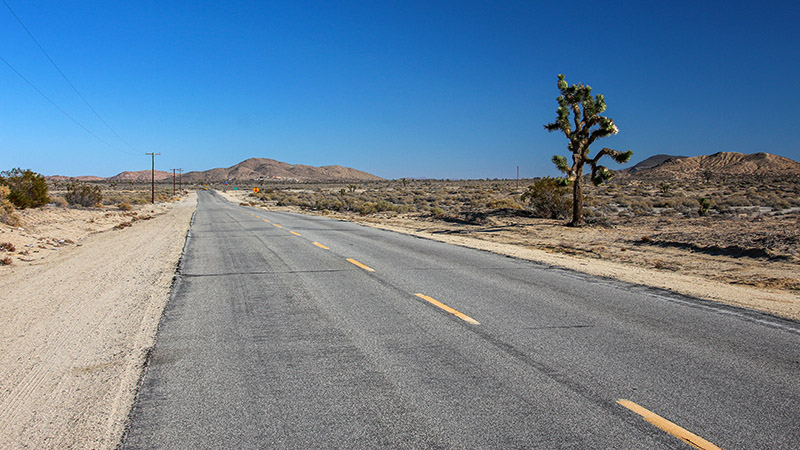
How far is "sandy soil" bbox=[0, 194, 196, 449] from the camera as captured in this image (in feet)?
13.3

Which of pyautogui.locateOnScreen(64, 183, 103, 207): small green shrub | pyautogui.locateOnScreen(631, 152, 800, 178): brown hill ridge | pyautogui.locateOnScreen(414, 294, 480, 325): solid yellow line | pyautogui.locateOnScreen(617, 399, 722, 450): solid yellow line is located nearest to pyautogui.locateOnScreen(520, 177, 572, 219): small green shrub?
pyautogui.locateOnScreen(414, 294, 480, 325): solid yellow line

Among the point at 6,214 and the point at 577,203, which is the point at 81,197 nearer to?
the point at 6,214

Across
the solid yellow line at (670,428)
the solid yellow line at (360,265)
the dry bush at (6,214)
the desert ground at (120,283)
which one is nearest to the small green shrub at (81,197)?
Answer: the desert ground at (120,283)

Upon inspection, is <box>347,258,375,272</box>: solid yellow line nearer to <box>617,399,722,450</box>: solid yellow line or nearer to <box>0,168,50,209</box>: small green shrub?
<box>617,399,722,450</box>: solid yellow line

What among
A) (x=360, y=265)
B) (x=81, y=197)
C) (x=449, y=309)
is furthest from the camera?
(x=81, y=197)

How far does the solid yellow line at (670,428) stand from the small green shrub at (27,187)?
35.2 metres

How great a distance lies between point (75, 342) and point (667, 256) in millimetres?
14646

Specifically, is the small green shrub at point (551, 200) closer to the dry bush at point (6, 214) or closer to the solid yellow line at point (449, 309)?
the solid yellow line at point (449, 309)

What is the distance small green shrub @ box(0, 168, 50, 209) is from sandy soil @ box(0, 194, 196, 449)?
20157 mm

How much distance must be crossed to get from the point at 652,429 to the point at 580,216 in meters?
21.6

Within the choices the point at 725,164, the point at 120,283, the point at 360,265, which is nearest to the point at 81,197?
the point at 120,283

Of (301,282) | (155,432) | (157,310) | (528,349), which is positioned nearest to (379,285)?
(301,282)

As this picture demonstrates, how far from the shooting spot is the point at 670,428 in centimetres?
372

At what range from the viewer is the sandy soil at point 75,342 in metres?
4.05
